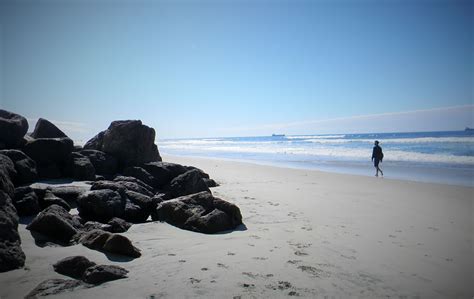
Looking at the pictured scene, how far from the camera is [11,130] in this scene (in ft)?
27.9

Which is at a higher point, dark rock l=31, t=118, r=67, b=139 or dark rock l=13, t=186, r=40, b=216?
dark rock l=31, t=118, r=67, b=139

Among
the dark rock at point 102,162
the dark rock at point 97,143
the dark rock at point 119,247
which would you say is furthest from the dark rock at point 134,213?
the dark rock at point 97,143

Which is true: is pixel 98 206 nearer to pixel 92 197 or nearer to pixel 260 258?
pixel 92 197

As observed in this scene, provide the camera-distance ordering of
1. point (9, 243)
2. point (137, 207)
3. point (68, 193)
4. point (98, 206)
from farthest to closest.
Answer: point (68, 193) < point (137, 207) < point (98, 206) < point (9, 243)

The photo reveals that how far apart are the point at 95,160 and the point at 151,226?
5.07 metres

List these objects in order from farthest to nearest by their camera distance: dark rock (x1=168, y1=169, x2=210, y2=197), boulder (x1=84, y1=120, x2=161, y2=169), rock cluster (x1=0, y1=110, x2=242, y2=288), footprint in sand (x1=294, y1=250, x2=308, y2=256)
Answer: boulder (x1=84, y1=120, x2=161, y2=169)
dark rock (x1=168, y1=169, x2=210, y2=197)
footprint in sand (x1=294, y1=250, x2=308, y2=256)
rock cluster (x1=0, y1=110, x2=242, y2=288)

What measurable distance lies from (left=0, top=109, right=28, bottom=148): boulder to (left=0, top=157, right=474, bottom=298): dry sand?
17.0 ft

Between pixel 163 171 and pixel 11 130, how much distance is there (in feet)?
15.0

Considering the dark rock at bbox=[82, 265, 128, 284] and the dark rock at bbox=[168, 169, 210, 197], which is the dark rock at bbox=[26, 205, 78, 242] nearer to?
the dark rock at bbox=[82, 265, 128, 284]

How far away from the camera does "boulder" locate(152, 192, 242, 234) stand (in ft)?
18.1

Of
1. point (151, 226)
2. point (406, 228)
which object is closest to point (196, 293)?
point (151, 226)

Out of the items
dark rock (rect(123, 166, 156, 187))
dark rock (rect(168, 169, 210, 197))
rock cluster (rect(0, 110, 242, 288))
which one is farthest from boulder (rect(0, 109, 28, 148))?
dark rock (rect(168, 169, 210, 197))

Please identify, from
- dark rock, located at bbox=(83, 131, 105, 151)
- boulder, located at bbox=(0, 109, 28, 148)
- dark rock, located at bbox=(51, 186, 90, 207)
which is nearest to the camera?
dark rock, located at bbox=(51, 186, 90, 207)

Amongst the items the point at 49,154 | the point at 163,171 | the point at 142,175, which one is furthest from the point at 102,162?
the point at 163,171
